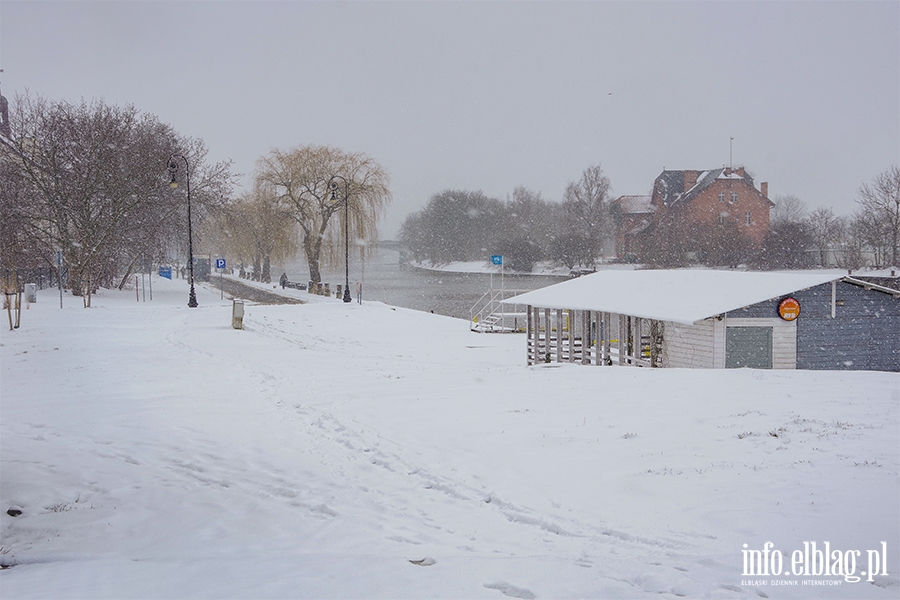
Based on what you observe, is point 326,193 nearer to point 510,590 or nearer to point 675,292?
point 675,292

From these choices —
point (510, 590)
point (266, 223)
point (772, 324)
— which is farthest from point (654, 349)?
point (266, 223)

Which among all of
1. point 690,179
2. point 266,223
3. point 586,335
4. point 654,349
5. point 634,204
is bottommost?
point 654,349

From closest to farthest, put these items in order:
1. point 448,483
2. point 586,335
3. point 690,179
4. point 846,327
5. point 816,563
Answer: point 816,563
point 448,483
point 846,327
point 586,335
point 690,179

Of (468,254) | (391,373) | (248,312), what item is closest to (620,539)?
(391,373)

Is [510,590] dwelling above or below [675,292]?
below

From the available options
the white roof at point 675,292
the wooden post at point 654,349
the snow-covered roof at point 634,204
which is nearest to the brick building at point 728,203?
the snow-covered roof at point 634,204

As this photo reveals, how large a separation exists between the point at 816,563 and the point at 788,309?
44.5ft

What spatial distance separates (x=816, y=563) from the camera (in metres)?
5.03

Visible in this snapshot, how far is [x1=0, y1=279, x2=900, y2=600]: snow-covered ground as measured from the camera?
483 centimetres

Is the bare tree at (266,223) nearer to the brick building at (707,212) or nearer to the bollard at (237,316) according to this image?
the bollard at (237,316)

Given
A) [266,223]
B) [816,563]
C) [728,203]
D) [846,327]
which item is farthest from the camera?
[728,203]

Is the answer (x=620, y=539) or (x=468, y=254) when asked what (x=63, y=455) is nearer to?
(x=620, y=539)

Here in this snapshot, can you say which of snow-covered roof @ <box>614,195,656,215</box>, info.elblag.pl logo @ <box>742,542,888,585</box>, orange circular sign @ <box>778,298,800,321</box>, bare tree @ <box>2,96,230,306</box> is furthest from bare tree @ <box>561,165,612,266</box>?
info.elblag.pl logo @ <box>742,542,888,585</box>

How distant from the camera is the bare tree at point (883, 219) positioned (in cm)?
4875
